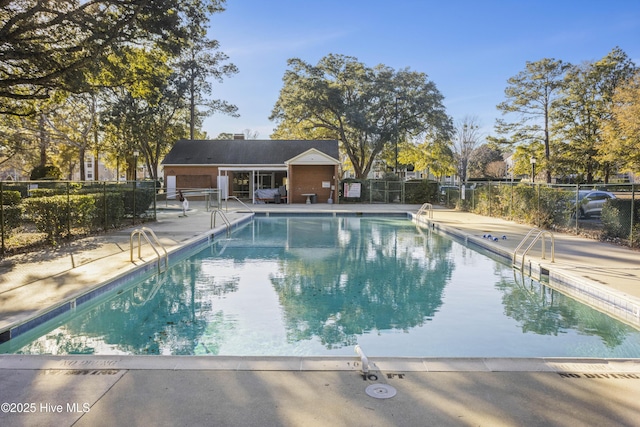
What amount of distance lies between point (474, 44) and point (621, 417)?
22.8 meters

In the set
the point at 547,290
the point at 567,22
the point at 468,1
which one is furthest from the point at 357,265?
the point at 567,22

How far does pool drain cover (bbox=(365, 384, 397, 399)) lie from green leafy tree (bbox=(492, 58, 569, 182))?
2998 cm

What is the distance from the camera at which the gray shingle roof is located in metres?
31.1

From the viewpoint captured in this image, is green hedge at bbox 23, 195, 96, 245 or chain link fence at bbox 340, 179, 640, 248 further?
chain link fence at bbox 340, 179, 640, 248

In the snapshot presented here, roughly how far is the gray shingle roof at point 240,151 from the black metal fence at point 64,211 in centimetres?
1517

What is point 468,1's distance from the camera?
16.5 m

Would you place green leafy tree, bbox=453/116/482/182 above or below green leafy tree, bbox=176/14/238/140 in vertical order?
below

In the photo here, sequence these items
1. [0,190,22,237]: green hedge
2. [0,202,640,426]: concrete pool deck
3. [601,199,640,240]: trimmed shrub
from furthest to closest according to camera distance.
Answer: [601,199,640,240]: trimmed shrub → [0,190,22,237]: green hedge → [0,202,640,426]: concrete pool deck

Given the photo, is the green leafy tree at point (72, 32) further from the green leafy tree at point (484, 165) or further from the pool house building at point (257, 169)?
the green leafy tree at point (484, 165)

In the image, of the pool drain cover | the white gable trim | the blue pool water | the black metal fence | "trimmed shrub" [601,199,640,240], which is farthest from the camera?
the white gable trim

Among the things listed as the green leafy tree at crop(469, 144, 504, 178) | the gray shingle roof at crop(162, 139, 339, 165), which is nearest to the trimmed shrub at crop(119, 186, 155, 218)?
the gray shingle roof at crop(162, 139, 339, 165)

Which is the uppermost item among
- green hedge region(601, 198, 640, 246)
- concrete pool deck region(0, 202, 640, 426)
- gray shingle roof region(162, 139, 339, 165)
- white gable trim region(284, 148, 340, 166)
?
gray shingle roof region(162, 139, 339, 165)

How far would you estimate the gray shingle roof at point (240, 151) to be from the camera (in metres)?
31.1

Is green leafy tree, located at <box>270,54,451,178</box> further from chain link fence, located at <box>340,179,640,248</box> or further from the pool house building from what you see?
chain link fence, located at <box>340,179,640,248</box>
